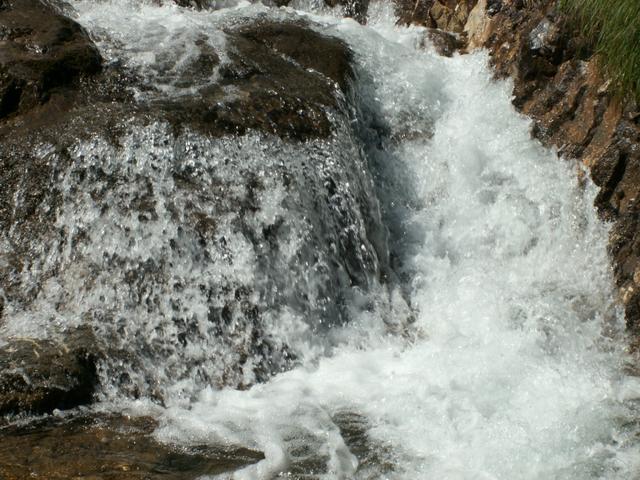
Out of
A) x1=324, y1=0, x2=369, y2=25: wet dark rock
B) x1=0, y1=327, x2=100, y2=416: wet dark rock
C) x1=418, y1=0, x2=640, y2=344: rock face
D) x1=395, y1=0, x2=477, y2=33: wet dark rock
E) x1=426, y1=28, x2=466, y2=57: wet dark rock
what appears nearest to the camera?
x1=0, y1=327, x2=100, y2=416: wet dark rock

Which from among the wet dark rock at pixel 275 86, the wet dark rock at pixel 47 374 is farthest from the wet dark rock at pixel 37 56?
the wet dark rock at pixel 47 374

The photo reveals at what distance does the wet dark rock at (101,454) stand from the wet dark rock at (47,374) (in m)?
0.12

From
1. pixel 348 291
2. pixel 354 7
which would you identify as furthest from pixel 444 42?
pixel 348 291

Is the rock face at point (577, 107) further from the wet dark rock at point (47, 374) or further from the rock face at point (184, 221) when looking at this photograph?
the wet dark rock at point (47, 374)

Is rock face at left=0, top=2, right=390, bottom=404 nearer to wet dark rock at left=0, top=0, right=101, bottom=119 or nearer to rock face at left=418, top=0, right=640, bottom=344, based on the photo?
wet dark rock at left=0, top=0, right=101, bottom=119

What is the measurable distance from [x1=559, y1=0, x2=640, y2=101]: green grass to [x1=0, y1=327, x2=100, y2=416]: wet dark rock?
13.3 ft

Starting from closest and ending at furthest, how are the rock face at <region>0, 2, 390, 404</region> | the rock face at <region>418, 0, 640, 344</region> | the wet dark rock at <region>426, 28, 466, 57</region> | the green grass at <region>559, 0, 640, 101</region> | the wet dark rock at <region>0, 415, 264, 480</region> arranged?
the wet dark rock at <region>0, 415, 264, 480</region> → the rock face at <region>0, 2, 390, 404</region> → the green grass at <region>559, 0, 640, 101</region> → the rock face at <region>418, 0, 640, 344</region> → the wet dark rock at <region>426, 28, 466, 57</region>

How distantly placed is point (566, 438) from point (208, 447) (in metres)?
1.82

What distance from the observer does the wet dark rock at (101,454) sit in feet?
12.7

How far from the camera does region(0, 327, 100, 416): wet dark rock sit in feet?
14.6

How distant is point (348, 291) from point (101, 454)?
227 cm

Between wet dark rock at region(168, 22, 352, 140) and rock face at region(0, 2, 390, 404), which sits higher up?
wet dark rock at region(168, 22, 352, 140)

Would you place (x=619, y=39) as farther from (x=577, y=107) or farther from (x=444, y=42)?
(x=444, y=42)

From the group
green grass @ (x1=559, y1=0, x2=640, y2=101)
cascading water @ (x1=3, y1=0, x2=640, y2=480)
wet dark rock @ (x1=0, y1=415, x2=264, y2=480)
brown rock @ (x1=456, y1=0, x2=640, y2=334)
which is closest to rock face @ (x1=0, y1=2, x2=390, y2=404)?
cascading water @ (x1=3, y1=0, x2=640, y2=480)
